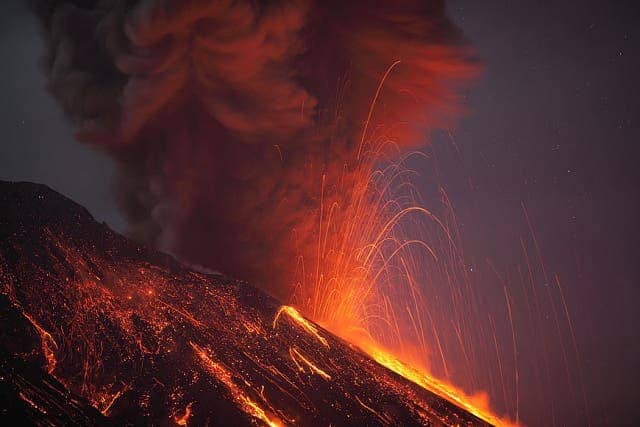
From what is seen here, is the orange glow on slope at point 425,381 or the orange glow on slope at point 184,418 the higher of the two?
the orange glow on slope at point 184,418

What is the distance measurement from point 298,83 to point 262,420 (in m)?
11.6

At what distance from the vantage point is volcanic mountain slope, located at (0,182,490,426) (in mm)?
7996

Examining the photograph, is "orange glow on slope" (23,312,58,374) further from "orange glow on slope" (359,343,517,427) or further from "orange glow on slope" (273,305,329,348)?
"orange glow on slope" (359,343,517,427)

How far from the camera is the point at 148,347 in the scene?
9.81 metres

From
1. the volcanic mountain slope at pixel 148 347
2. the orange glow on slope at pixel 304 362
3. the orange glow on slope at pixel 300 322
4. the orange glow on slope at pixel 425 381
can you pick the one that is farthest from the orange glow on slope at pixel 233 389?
the orange glow on slope at pixel 425 381

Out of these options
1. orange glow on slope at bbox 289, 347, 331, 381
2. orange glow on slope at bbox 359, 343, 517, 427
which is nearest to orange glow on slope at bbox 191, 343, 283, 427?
orange glow on slope at bbox 289, 347, 331, 381

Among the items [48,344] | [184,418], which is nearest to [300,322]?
[184,418]

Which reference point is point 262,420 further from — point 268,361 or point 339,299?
point 339,299

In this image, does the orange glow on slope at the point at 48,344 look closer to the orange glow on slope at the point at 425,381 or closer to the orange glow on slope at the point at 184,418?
the orange glow on slope at the point at 184,418

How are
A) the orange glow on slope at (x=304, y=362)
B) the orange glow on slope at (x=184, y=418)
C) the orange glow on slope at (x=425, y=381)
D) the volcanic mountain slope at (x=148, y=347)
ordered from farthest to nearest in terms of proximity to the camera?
1. the orange glow on slope at (x=425, y=381)
2. the orange glow on slope at (x=304, y=362)
3. the volcanic mountain slope at (x=148, y=347)
4. the orange glow on slope at (x=184, y=418)

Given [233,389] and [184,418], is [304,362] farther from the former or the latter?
[184,418]

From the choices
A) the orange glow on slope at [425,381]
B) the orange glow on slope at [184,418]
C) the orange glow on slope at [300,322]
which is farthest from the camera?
the orange glow on slope at [425,381]

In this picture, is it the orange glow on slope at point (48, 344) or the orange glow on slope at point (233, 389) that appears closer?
the orange glow on slope at point (48, 344)

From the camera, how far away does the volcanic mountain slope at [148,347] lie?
315 inches
